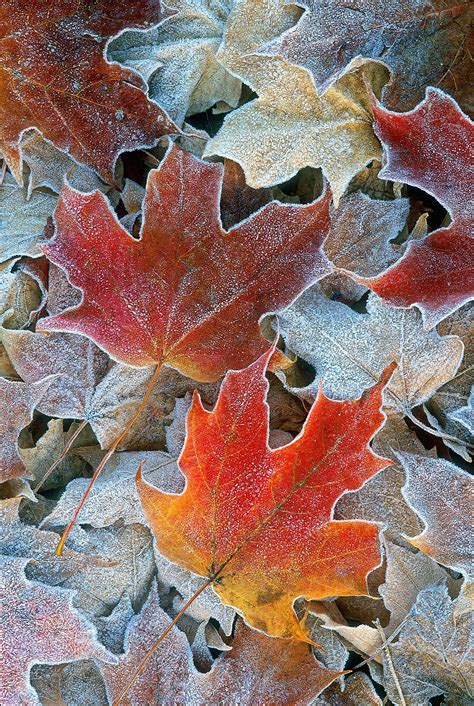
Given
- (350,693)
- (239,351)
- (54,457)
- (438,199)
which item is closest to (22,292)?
(54,457)

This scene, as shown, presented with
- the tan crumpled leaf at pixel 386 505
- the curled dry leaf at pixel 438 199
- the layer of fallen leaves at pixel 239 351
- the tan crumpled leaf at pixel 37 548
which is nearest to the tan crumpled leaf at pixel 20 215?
the layer of fallen leaves at pixel 239 351

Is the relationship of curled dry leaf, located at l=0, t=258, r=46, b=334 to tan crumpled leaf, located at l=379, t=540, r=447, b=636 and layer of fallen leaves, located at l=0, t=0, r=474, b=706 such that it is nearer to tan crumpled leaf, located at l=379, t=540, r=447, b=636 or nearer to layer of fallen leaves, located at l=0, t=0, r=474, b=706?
layer of fallen leaves, located at l=0, t=0, r=474, b=706

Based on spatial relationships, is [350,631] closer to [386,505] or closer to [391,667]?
[391,667]

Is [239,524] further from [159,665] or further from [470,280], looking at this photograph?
[470,280]

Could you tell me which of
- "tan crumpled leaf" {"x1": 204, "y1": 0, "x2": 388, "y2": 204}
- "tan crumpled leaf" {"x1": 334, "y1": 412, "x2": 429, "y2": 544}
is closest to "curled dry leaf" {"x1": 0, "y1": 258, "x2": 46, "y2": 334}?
"tan crumpled leaf" {"x1": 204, "y1": 0, "x2": 388, "y2": 204}

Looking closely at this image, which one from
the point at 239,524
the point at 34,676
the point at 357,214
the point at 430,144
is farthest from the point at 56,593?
Answer: the point at 430,144

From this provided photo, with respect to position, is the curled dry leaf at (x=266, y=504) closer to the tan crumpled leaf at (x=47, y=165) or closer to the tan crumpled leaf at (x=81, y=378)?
the tan crumpled leaf at (x=81, y=378)
